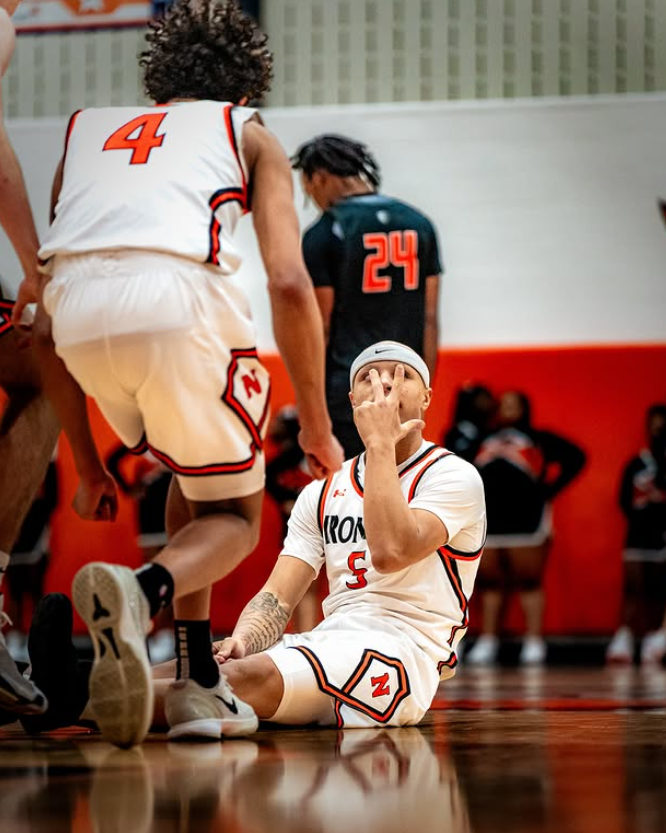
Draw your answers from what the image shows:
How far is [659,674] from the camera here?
22.2ft

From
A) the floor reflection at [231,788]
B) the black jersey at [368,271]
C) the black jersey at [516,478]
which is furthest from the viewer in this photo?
the black jersey at [516,478]

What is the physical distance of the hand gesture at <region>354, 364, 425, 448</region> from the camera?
2.90 meters

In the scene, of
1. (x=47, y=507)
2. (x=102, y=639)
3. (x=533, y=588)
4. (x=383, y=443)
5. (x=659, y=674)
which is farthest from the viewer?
(x=47, y=507)

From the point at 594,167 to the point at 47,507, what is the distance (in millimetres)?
4713

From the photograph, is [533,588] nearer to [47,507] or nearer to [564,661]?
[564,661]

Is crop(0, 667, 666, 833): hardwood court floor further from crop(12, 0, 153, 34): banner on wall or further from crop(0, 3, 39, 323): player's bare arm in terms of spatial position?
crop(12, 0, 153, 34): banner on wall

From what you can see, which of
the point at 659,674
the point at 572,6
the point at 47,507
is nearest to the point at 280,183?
the point at 659,674

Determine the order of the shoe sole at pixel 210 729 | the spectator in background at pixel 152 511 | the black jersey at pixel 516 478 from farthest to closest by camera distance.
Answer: the spectator in background at pixel 152 511
the black jersey at pixel 516 478
the shoe sole at pixel 210 729

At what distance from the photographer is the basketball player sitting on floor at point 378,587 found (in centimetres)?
284

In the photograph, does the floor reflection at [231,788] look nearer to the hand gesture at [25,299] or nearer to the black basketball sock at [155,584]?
the black basketball sock at [155,584]

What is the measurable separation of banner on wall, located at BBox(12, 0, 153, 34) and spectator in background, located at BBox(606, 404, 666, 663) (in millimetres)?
5086

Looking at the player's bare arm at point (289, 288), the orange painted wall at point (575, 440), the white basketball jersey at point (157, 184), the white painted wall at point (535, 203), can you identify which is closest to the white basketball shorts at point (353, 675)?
the player's bare arm at point (289, 288)

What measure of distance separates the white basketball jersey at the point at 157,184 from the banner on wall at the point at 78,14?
25.4 ft

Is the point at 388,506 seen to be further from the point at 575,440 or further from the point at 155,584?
the point at 575,440
